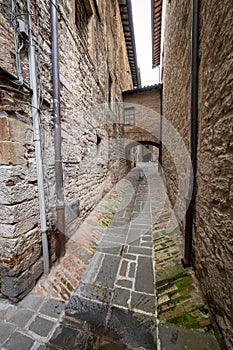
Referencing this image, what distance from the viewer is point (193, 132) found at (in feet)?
6.41

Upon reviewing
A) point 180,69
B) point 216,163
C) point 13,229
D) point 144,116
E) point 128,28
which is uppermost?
point 128,28

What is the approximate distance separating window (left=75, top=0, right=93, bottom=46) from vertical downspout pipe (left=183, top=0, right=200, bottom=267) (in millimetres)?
2627

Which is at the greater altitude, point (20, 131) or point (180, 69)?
point (180, 69)

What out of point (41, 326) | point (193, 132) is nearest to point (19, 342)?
point (41, 326)

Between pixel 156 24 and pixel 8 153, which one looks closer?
pixel 8 153

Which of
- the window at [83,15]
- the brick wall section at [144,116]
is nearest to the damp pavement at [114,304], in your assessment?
the window at [83,15]

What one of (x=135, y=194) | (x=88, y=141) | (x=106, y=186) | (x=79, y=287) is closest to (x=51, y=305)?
(x=79, y=287)

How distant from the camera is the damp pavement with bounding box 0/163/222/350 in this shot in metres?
1.34

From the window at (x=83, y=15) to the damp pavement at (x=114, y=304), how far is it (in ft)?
14.2

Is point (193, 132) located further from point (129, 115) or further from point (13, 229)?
point (129, 115)

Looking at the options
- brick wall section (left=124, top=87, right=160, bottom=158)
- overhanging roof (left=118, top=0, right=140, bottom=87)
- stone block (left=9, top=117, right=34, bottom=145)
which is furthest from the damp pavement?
overhanging roof (left=118, top=0, right=140, bottom=87)

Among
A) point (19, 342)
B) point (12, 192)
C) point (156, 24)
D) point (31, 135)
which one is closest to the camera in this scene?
point (19, 342)

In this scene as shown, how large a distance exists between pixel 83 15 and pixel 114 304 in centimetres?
569

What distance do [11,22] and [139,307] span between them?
10.8 feet
